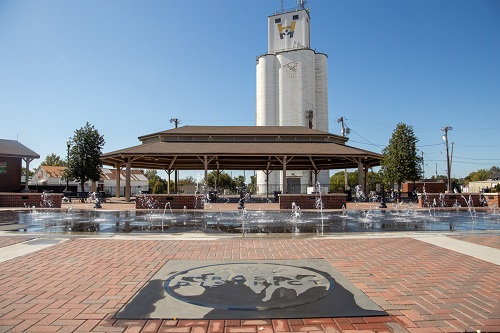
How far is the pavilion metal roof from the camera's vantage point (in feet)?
77.7

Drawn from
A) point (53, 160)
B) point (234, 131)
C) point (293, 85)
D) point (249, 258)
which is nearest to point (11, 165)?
point (234, 131)

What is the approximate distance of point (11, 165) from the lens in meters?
28.4

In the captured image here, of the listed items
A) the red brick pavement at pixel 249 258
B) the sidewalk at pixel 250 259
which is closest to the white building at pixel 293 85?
the sidewalk at pixel 250 259

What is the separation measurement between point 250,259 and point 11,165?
3105 centimetres

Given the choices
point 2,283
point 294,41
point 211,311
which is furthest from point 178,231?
point 294,41

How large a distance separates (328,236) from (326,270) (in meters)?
3.45

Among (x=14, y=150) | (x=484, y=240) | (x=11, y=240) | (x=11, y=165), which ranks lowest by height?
(x=484, y=240)

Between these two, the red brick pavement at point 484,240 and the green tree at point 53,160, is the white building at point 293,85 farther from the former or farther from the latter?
the green tree at point 53,160

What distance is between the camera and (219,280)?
4418mm

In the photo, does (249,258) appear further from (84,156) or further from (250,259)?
(84,156)

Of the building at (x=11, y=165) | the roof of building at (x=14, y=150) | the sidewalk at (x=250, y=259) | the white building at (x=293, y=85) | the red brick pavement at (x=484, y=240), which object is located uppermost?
the white building at (x=293, y=85)

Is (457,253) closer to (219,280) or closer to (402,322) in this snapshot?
(402,322)

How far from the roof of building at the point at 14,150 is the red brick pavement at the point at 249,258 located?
85.7 ft

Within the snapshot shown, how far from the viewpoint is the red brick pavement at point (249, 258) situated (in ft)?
10.1
